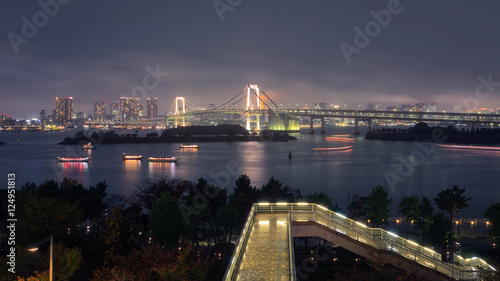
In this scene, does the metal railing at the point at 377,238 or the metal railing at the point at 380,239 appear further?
the metal railing at the point at 380,239

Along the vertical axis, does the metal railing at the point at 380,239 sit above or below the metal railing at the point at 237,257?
below

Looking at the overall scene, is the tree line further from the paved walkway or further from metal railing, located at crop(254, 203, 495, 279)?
metal railing, located at crop(254, 203, 495, 279)

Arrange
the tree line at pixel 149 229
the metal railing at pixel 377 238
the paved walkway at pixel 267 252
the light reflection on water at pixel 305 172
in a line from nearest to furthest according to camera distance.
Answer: the paved walkway at pixel 267 252
the tree line at pixel 149 229
the metal railing at pixel 377 238
the light reflection on water at pixel 305 172

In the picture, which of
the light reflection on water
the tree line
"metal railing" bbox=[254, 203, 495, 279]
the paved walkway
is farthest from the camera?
the light reflection on water

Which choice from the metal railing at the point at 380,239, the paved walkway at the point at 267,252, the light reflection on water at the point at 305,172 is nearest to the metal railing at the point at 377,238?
the metal railing at the point at 380,239

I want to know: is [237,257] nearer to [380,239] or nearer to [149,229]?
[380,239]

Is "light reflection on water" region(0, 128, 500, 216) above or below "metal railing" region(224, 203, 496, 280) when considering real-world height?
below

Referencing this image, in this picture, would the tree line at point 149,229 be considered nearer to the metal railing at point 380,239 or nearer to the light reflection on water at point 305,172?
the metal railing at point 380,239

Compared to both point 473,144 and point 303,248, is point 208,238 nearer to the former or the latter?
point 303,248

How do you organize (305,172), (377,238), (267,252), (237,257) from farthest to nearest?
1. (305,172)
2. (377,238)
3. (267,252)
4. (237,257)

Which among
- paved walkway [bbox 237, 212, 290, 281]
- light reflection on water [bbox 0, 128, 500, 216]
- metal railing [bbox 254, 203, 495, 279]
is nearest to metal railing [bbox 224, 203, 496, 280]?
metal railing [bbox 254, 203, 495, 279]

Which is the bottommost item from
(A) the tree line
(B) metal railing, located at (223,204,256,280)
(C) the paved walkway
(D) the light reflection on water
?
(D) the light reflection on water

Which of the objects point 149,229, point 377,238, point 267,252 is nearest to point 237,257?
point 267,252
